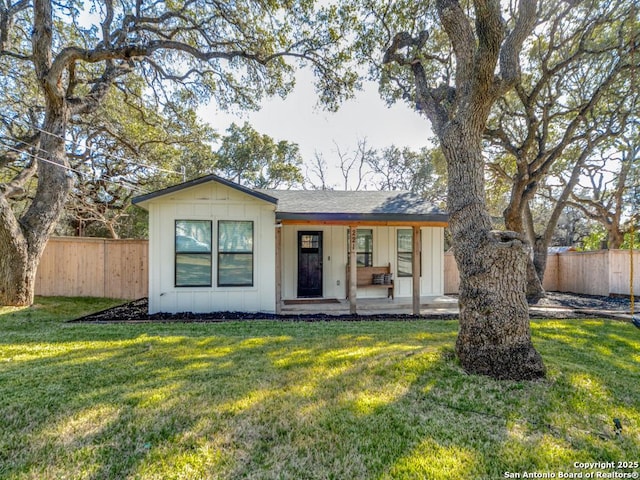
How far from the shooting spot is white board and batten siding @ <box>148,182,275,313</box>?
22.4 feet

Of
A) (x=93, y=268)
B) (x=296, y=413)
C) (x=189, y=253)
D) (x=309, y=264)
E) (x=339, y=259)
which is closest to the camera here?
(x=296, y=413)

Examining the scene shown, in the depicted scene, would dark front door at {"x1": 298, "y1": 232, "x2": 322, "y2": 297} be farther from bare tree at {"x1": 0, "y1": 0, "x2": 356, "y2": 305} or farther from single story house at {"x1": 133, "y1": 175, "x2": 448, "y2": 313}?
bare tree at {"x1": 0, "y1": 0, "x2": 356, "y2": 305}

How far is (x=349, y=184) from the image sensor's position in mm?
24516

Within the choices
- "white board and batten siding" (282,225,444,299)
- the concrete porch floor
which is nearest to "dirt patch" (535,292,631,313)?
the concrete porch floor

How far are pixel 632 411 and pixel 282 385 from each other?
326 cm

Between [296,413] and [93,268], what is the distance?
9323 millimetres

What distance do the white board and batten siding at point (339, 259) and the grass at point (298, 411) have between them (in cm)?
416

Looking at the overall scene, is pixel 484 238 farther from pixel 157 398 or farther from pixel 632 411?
pixel 157 398

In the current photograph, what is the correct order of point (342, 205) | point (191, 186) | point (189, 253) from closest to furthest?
point (191, 186), point (189, 253), point (342, 205)

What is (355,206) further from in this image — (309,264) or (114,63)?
(114,63)

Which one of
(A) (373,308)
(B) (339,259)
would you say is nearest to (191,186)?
(B) (339,259)

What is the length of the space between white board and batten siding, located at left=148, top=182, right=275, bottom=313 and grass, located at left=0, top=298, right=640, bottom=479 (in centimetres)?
221

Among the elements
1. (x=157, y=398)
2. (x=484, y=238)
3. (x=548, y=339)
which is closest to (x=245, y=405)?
(x=157, y=398)

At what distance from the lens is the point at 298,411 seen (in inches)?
106
